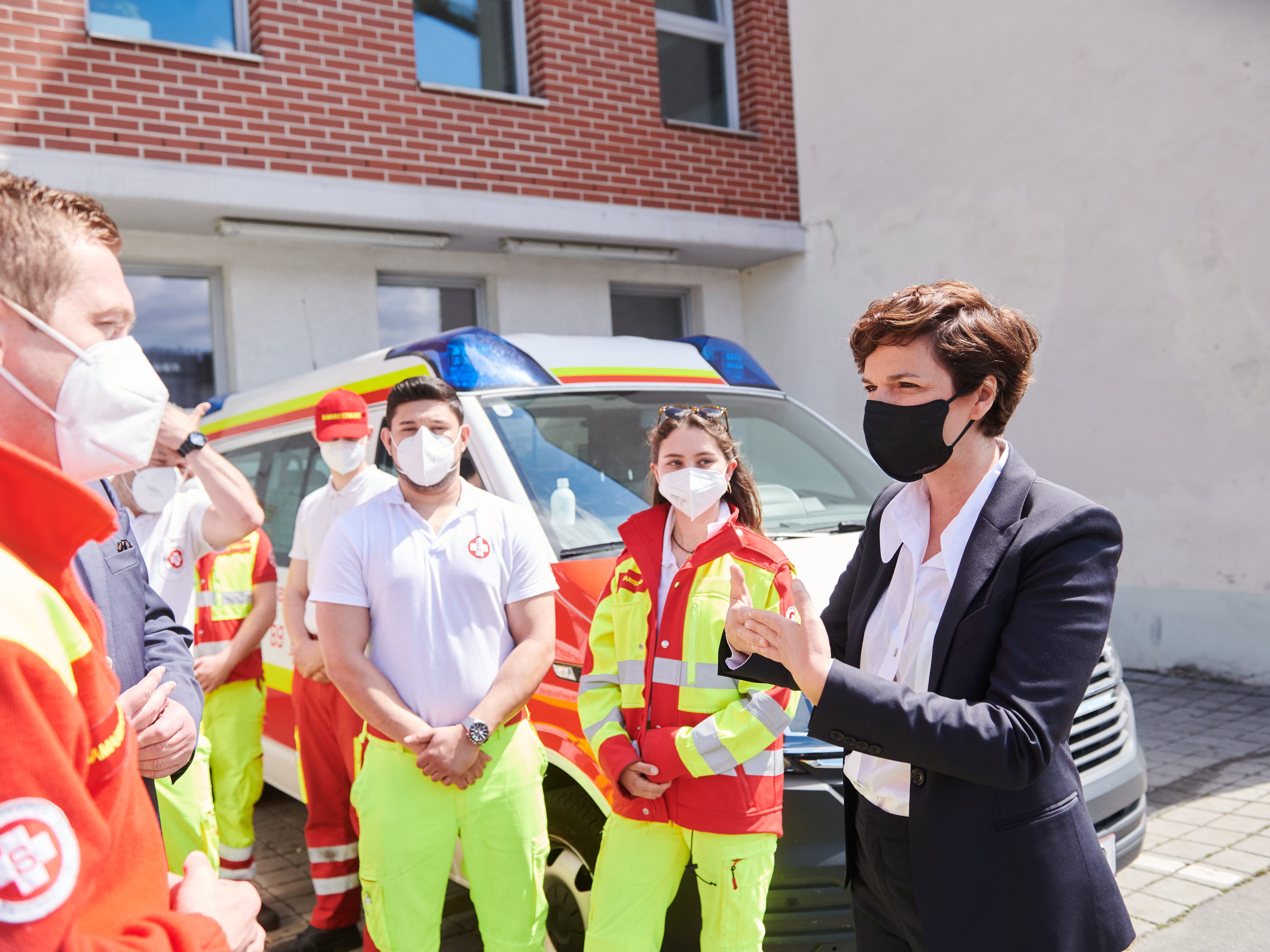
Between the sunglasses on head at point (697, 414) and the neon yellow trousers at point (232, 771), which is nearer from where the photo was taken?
the sunglasses on head at point (697, 414)

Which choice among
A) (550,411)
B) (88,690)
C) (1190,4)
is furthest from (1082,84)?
(88,690)

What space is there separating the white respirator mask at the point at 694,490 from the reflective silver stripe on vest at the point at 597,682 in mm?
527

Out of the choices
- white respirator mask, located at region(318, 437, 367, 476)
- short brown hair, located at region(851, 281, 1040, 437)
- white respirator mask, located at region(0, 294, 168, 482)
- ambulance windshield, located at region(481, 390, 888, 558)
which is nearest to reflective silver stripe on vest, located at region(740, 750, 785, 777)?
ambulance windshield, located at region(481, 390, 888, 558)

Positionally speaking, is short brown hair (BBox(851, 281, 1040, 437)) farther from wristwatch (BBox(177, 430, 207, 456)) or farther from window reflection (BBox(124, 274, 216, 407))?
window reflection (BBox(124, 274, 216, 407))

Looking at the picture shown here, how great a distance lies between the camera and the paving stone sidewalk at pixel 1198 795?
3986 millimetres

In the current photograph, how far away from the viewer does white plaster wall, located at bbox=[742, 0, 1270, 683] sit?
6.70 meters

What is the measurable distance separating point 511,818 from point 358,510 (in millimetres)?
1068

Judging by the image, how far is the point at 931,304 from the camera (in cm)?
189

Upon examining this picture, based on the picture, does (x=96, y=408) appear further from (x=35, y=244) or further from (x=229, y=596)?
(x=229, y=596)

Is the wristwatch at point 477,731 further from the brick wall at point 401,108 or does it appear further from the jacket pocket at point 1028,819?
the brick wall at point 401,108

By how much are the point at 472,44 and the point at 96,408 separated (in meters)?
8.13

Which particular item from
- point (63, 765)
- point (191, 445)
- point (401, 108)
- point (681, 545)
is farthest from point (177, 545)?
point (401, 108)

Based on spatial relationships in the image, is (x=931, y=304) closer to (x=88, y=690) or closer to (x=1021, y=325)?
(x=1021, y=325)

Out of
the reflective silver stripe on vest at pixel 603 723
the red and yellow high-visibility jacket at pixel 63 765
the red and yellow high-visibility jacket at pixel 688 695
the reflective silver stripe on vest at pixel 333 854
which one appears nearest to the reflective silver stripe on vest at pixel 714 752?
the red and yellow high-visibility jacket at pixel 688 695
